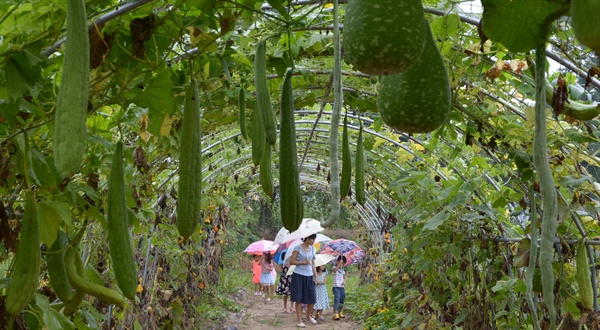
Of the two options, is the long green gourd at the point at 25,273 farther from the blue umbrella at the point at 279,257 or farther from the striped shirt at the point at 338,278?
the blue umbrella at the point at 279,257

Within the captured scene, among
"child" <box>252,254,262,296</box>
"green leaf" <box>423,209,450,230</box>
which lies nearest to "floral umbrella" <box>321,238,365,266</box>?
"child" <box>252,254,262,296</box>

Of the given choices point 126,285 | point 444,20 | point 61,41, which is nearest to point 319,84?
point 444,20

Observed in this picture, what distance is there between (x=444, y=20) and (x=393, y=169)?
656 cm

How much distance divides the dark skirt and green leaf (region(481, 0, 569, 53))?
34.6 ft

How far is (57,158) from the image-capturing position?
807mm

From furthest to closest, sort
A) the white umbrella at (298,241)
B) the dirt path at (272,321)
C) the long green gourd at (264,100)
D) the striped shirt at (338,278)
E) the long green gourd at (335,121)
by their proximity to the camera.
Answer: the white umbrella at (298,241)
the striped shirt at (338,278)
the dirt path at (272,321)
the long green gourd at (264,100)
the long green gourd at (335,121)

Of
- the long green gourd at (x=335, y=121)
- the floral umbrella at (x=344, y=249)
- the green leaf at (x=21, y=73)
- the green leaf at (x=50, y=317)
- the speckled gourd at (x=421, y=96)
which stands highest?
the floral umbrella at (x=344, y=249)

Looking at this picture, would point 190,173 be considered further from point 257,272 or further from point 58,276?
point 257,272

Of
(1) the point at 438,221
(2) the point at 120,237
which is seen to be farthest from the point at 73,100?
(1) the point at 438,221

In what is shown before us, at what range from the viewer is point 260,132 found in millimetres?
1471

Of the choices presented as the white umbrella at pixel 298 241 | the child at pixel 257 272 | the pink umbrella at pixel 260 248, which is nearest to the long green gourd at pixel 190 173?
the white umbrella at pixel 298 241

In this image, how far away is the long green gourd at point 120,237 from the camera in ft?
3.62

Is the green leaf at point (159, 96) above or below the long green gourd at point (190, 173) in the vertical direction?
above

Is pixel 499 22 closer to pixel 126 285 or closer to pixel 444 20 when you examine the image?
pixel 126 285
